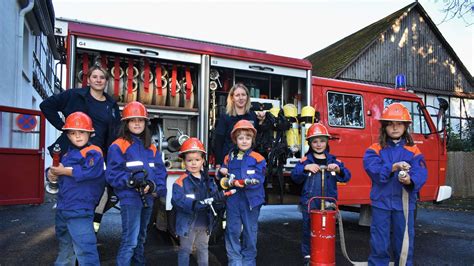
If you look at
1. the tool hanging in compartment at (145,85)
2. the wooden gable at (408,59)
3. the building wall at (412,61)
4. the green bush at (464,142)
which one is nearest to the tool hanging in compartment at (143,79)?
the tool hanging in compartment at (145,85)

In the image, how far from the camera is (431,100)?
1975 cm

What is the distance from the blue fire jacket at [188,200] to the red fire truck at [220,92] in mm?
1042

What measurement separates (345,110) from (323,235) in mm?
2709

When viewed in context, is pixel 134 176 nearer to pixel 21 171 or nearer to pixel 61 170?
pixel 61 170

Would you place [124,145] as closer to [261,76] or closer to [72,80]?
[72,80]

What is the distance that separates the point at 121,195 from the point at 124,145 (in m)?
0.44

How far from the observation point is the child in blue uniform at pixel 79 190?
3270 millimetres

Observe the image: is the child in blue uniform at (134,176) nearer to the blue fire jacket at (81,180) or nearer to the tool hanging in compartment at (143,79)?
the blue fire jacket at (81,180)

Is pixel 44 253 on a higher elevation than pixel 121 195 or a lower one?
lower

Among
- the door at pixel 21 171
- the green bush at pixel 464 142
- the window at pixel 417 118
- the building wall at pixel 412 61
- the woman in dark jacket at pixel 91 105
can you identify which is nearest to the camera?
the woman in dark jacket at pixel 91 105

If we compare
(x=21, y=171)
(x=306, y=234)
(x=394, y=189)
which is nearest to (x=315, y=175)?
(x=306, y=234)

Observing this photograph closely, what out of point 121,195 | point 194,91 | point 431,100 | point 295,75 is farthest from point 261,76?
point 431,100

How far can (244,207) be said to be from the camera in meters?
3.88

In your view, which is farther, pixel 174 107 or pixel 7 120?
pixel 7 120
